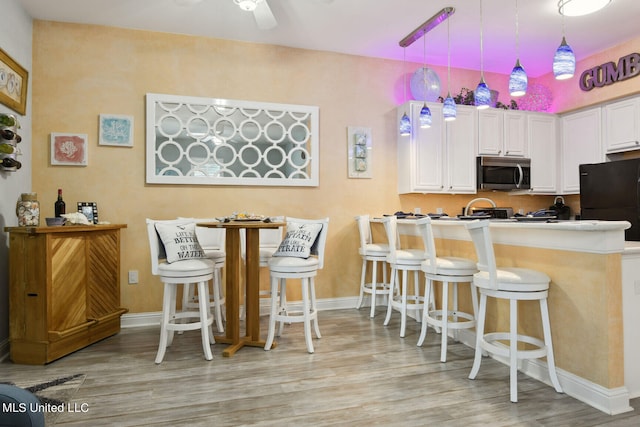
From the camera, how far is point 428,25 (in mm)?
3848

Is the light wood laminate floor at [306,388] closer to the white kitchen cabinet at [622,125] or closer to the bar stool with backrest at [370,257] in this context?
the bar stool with backrest at [370,257]

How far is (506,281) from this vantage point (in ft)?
7.57

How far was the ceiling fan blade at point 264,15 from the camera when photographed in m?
2.89

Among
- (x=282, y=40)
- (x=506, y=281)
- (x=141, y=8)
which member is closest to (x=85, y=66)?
(x=141, y=8)

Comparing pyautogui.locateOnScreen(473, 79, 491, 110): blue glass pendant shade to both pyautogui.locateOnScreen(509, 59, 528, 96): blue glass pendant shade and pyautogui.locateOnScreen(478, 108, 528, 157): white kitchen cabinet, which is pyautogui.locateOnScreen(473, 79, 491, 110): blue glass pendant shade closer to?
pyautogui.locateOnScreen(509, 59, 528, 96): blue glass pendant shade

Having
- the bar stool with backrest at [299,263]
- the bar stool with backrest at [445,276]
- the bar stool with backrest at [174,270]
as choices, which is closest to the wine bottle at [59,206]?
the bar stool with backrest at [174,270]

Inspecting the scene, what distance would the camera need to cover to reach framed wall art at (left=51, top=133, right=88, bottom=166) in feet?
12.2

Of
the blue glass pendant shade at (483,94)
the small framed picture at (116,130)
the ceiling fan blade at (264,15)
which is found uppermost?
the ceiling fan blade at (264,15)

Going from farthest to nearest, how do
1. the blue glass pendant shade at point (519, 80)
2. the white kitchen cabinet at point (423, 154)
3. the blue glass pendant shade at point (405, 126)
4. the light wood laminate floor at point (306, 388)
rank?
the white kitchen cabinet at point (423, 154)
the blue glass pendant shade at point (405, 126)
the blue glass pendant shade at point (519, 80)
the light wood laminate floor at point (306, 388)

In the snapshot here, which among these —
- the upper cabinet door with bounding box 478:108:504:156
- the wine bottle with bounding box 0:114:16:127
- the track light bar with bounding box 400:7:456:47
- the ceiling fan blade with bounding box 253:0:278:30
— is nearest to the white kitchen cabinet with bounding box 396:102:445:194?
the upper cabinet door with bounding box 478:108:504:156

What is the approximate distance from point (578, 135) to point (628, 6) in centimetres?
158

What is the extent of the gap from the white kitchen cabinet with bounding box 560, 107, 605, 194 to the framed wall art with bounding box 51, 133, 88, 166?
5547 mm

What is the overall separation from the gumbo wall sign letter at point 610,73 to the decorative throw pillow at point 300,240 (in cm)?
389

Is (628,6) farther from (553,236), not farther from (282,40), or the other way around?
(282,40)
